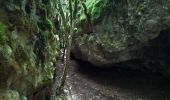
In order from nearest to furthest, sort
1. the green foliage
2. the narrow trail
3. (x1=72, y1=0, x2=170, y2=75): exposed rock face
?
the green foliage
(x1=72, y1=0, x2=170, y2=75): exposed rock face
the narrow trail

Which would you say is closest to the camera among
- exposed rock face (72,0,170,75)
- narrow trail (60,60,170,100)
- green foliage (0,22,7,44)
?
green foliage (0,22,7,44)

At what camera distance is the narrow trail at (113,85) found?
13633 mm

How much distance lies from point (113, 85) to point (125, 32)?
2859mm

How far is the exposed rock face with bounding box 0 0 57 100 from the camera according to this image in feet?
22.5

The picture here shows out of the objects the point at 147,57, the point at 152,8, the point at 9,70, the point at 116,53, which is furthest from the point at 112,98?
the point at 9,70

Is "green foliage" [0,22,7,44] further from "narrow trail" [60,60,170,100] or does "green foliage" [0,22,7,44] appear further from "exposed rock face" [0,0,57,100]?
"narrow trail" [60,60,170,100]

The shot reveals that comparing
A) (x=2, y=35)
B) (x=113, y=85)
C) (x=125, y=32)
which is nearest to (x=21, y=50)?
(x=2, y=35)

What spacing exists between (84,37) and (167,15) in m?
5.10

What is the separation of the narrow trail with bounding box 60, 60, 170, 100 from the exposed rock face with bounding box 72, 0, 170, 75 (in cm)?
82

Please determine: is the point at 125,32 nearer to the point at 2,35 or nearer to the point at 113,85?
the point at 113,85

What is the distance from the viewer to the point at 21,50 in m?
7.66

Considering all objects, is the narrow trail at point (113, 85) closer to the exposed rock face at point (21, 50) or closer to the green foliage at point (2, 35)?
the exposed rock face at point (21, 50)

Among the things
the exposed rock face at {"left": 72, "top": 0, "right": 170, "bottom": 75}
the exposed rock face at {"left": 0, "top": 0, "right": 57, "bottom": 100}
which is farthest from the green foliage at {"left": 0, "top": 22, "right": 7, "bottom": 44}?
the exposed rock face at {"left": 72, "top": 0, "right": 170, "bottom": 75}

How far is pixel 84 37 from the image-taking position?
16172 millimetres
